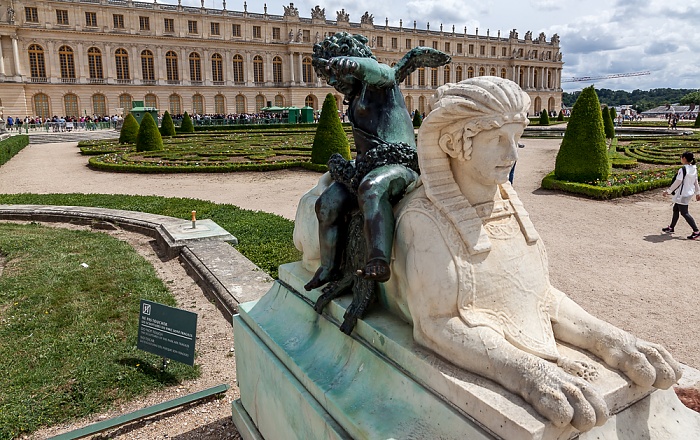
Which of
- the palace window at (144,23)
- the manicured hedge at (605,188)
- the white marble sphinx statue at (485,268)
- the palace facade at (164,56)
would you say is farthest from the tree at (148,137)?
the palace window at (144,23)

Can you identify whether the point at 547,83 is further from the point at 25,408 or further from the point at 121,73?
the point at 25,408

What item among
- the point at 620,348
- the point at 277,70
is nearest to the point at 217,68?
the point at 277,70

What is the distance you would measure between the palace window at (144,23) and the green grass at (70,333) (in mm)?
39808

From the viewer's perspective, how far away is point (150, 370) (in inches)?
125

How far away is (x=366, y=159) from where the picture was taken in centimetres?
189

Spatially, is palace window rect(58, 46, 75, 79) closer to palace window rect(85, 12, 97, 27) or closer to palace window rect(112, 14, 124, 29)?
palace window rect(85, 12, 97, 27)

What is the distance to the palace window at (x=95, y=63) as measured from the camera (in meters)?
38.4

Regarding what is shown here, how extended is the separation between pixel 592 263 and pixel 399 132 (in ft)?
13.6

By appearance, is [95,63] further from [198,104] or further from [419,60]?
[419,60]

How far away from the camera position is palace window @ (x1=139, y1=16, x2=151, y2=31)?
40.3m

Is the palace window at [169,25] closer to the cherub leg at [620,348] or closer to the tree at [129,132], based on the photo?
the tree at [129,132]

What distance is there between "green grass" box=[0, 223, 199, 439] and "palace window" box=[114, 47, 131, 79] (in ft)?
126

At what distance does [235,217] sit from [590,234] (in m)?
4.75

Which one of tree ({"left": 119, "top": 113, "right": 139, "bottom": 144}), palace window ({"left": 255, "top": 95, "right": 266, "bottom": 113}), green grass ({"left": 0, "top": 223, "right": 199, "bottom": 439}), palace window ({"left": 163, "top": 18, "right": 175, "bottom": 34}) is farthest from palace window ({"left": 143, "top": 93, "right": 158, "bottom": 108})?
green grass ({"left": 0, "top": 223, "right": 199, "bottom": 439})
